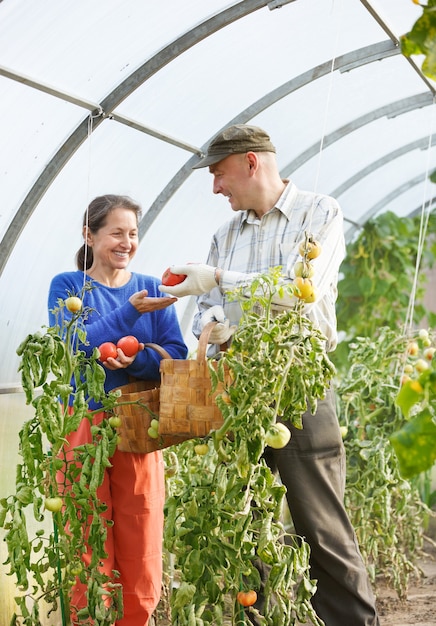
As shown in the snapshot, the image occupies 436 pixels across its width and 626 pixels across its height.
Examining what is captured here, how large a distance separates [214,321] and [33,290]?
1.08 metres

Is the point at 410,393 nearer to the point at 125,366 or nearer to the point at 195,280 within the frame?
the point at 195,280

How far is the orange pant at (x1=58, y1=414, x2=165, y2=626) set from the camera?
2350 mm

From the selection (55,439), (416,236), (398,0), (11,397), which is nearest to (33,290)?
(11,397)

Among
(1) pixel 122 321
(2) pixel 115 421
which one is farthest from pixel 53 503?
(1) pixel 122 321

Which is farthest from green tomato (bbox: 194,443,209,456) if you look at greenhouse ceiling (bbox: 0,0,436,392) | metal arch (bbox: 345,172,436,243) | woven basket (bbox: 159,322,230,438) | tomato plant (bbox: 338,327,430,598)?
metal arch (bbox: 345,172,436,243)

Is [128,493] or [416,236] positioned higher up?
[416,236]

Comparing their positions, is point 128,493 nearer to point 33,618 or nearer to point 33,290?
point 33,618

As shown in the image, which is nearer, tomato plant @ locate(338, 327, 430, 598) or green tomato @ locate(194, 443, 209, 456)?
green tomato @ locate(194, 443, 209, 456)

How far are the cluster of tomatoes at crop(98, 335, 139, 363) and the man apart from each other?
7.2 inches

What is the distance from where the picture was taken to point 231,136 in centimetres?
231

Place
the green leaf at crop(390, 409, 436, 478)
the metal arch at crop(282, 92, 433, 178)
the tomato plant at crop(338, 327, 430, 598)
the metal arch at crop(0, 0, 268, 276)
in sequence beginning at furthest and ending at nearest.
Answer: the metal arch at crop(282, 92, 433, 178)
the tomato plant at crop(338, 327, 430, 598)
the metal arch at crop(0, 0, 268, 276)
the green leaf at crop(390, 409, 436, 478)

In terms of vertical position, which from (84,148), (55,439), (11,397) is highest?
(84,148)

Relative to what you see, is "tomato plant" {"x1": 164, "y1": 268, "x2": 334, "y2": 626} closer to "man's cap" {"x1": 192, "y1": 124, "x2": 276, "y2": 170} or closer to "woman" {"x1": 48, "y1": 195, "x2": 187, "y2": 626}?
"woman" {"x1": 48, "y1": 195, "x2": 187, "y2": 626}

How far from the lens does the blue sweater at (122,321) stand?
231 cm
